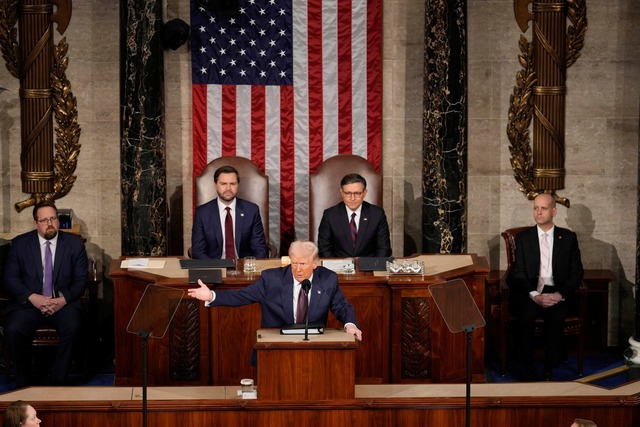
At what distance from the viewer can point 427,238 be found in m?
9.80

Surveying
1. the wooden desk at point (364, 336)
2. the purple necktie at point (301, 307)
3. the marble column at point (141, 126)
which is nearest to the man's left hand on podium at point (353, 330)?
the purple necktie at point (301, 307)

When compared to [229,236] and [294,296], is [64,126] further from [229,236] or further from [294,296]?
[294,296]

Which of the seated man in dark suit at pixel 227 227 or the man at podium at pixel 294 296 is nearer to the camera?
the man at podium at pixel 294 296

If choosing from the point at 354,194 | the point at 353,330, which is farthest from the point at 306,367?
the point at 354,194

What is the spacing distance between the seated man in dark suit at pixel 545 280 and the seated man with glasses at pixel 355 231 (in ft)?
3.82

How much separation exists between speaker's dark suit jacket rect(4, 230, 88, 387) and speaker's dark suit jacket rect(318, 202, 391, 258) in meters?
2.07

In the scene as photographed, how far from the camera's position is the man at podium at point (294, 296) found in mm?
6562

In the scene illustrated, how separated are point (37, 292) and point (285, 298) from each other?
303 centimetres

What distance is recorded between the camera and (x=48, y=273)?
8.77 meters

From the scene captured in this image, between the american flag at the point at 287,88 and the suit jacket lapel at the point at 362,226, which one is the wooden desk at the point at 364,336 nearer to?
the suit jacket lapel at the point at 362,226

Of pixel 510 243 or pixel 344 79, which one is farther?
pixel 344 79

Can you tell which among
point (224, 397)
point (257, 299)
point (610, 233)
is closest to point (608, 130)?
point (610, 233)

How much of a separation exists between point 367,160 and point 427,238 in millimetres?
1008

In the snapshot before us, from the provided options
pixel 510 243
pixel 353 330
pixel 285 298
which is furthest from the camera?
pixel 510 243
